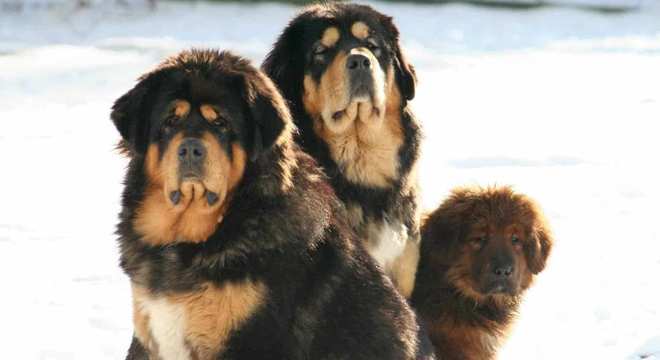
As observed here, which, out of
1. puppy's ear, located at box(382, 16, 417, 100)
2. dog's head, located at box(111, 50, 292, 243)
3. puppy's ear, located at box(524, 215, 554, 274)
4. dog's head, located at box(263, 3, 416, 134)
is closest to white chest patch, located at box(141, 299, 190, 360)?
dog's head, located at box(111, 50, 292, 243)

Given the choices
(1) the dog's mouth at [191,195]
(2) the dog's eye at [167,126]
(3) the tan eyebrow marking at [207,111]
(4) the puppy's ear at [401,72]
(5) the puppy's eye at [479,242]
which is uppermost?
(3) the tan eyebrow marking at [207,111]

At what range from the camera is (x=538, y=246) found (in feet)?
23.0

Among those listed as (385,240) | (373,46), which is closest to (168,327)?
(385,240)

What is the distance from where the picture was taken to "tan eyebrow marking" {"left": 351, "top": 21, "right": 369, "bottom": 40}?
6.50m

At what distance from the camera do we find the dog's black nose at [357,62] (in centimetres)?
638

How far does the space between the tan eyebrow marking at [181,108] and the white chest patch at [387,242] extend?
1.62m

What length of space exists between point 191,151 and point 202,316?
26.3 inches

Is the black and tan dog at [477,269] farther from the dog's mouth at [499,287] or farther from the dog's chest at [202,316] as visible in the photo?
the dog's chest at [202,316]

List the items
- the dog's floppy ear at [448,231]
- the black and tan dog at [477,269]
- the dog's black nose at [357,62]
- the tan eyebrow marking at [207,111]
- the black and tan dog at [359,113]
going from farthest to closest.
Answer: the dog's floppy ear at [448,231] → the black and tan dog at [477,269] → the black and tan dog at [359,113] → the dog's black nose at [357,62] → the tan eyebrow marking at [207,111]

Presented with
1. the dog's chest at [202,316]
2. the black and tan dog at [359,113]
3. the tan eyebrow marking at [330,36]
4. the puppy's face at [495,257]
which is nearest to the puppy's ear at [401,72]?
the black and tan dog at [359,113]

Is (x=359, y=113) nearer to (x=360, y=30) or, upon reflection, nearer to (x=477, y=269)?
(x=360, y=30)

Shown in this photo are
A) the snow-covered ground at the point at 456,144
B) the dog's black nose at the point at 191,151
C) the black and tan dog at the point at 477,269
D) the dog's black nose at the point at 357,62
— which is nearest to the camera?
the dog's black nose at the point at 191,151

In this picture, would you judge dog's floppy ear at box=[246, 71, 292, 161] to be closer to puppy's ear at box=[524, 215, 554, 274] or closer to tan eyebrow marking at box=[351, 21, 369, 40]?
tan eyebrow marking at box=[351, 21, 369, 40]

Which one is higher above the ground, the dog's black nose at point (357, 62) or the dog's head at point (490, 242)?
the dog's black nose at point (357, 62)
